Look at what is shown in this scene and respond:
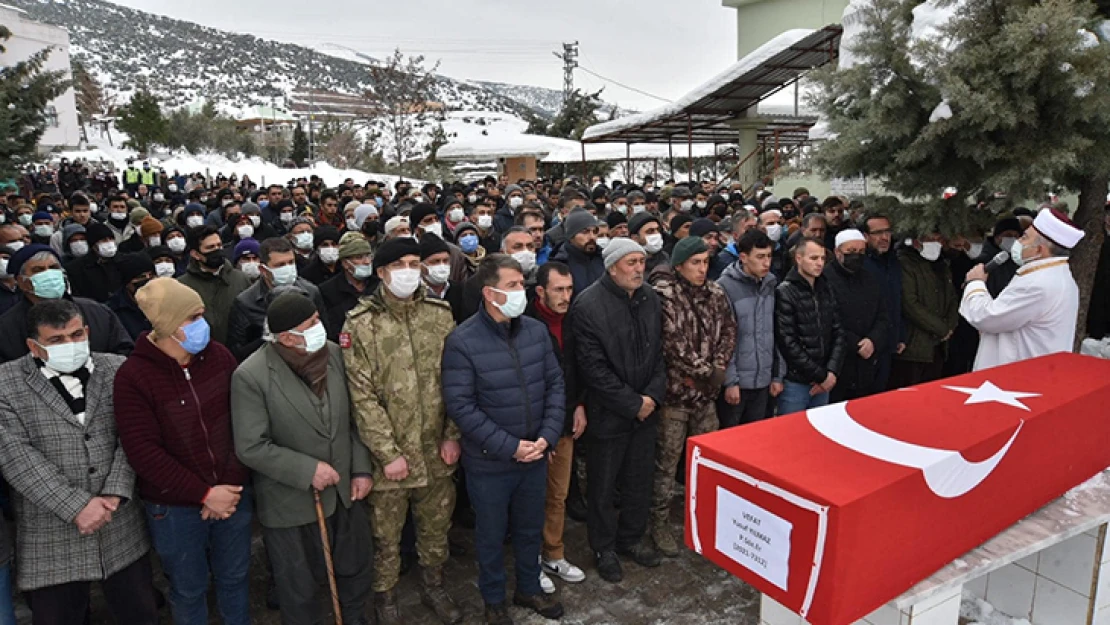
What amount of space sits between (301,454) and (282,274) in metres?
1.75

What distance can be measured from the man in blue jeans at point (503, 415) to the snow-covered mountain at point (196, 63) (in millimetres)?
85735

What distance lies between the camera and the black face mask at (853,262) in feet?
16.5

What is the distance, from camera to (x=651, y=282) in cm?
452

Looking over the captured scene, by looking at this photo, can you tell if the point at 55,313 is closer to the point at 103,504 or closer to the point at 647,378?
the point at 103,504

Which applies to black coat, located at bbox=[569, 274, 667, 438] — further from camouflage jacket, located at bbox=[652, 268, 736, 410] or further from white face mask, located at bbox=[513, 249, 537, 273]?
white face mask, located at bbox=[513, 249, 537, 273]

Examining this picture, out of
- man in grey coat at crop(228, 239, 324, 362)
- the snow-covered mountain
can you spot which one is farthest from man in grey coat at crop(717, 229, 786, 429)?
the snow-covered mountain

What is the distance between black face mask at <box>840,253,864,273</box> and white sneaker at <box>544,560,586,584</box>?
2804 millimetres

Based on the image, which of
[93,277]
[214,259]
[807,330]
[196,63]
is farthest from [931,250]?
[196,63]

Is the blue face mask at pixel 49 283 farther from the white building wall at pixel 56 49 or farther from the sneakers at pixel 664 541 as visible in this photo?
the white building wall at pixel 56 49

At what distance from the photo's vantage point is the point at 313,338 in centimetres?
318

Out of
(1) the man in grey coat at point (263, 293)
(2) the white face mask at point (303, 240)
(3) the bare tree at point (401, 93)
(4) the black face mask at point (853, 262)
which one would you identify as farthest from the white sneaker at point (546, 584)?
(3) the bare tree at point (401, 93)

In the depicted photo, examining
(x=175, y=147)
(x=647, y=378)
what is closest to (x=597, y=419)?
(x=647, y=378)

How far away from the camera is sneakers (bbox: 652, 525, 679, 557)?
14.0ft

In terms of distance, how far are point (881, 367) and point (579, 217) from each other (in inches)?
102
